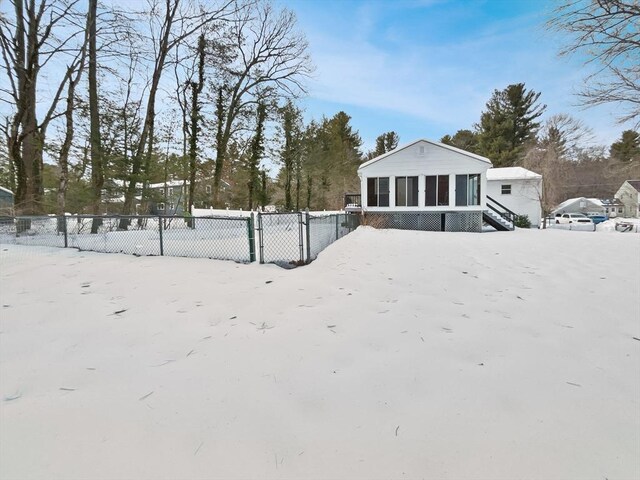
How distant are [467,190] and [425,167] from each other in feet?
7.62

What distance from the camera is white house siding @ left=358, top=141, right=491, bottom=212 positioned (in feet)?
47.1

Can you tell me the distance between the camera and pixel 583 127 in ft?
68.5

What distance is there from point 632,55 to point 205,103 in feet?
57.0

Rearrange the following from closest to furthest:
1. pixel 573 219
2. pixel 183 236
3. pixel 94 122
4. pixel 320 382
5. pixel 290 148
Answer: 1. pixel 320 382
2. pixel 183 236
3. pixel 94 122
4. pixel 573 219
5. pixel 290 148

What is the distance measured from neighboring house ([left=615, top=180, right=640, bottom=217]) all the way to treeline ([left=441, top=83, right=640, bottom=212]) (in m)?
1.19

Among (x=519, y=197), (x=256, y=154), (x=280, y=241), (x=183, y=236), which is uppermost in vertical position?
(x=256, y=154)

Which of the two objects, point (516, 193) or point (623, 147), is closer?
point (516, 193)

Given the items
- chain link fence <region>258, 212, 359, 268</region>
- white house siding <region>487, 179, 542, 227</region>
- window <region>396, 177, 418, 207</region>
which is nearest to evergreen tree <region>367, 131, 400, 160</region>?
white house siding <region>487, 179, 542, 227</region>

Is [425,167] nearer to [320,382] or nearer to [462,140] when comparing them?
[320,382]

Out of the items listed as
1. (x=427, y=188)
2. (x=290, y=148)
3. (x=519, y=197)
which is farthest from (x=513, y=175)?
(x=290, y=148)

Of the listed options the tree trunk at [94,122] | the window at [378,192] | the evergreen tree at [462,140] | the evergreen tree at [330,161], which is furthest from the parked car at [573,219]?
the tree trunk at [94,122]

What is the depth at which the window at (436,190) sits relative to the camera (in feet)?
48.6

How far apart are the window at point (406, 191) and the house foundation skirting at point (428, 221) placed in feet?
1.70

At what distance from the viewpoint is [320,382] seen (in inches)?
75.0
